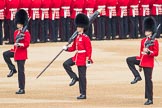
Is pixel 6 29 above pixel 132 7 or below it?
below

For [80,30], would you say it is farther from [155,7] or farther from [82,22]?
[155,7]

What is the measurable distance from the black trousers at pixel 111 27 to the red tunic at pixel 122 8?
0.30 meters

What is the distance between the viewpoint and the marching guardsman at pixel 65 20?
33.8m

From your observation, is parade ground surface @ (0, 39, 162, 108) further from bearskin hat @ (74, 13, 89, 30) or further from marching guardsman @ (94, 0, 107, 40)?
marching guardsman @ (94, 0, 107, 40)

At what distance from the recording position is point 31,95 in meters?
20.9

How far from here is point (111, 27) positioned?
3497 centimetres

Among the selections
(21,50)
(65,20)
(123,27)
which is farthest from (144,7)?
(21,50)

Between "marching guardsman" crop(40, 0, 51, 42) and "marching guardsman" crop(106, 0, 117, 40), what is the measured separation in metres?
2.25

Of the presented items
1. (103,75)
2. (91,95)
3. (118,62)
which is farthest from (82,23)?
(118,62)

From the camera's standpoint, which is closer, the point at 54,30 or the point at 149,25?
the point at 149,25

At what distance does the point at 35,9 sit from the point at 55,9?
2.61 ft

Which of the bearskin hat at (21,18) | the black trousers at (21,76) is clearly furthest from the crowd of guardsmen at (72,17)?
the black trousers at (21,76)

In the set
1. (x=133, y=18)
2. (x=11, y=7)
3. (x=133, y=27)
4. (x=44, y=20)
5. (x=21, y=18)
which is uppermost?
(x=21, y=18)

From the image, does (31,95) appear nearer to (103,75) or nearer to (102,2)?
(103,75)
